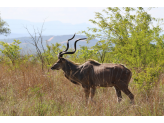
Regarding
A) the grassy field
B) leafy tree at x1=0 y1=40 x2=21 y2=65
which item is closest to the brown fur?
the grassy field

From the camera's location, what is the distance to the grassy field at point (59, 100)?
4.82m

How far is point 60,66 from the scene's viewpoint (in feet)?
21.6

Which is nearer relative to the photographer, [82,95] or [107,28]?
[82,95]

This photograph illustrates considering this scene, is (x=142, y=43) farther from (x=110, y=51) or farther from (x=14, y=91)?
(x=14, y=91)

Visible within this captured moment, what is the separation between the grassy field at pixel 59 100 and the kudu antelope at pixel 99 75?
32 cm

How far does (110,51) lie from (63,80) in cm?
399

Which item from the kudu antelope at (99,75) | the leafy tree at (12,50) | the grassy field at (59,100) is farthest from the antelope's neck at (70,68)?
the leafy tree at (12,50)

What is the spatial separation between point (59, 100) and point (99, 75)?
1.47 meters

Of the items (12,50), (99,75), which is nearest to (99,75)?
(99,75)

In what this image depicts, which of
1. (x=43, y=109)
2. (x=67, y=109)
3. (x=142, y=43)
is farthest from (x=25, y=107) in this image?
(x=142, y=43)

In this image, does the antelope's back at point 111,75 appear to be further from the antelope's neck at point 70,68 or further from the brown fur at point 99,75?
the antelope's neck at point 70,68

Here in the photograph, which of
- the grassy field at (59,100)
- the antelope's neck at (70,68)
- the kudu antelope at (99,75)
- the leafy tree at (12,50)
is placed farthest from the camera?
the leafy tree at (12,50)

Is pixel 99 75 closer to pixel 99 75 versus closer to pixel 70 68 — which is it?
pixel 99 75

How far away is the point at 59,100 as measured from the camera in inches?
224
